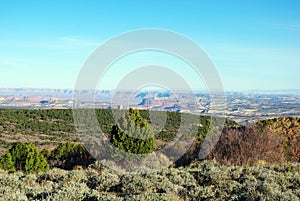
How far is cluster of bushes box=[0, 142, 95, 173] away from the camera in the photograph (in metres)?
23.1

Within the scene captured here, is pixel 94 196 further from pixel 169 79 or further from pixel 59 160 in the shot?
pixel 59 160

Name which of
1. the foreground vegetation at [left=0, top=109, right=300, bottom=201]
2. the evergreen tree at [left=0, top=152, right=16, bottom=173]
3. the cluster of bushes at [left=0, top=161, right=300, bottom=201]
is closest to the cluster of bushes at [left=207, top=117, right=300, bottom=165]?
the foreground vegetation at [left=0, top=109, right=300, bottom=201]

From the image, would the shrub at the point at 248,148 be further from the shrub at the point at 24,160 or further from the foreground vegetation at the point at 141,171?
the shrub at the point at 24,160

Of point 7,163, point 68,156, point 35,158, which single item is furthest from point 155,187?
point 68,156

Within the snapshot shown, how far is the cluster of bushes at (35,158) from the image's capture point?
23.1 meters

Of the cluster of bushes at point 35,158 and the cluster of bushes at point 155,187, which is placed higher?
the cluster of bushes at point 155,187

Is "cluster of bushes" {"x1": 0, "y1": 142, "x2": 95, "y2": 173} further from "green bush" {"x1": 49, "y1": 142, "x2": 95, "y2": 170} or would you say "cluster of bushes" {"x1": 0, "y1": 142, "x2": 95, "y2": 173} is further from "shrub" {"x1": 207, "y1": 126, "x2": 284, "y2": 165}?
"shrub" {"x1": 207, "y1": 126, "x2": 284, "y2": 165}

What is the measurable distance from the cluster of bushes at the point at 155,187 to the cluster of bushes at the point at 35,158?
11.7m

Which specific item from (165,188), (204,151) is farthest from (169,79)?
(204,151)

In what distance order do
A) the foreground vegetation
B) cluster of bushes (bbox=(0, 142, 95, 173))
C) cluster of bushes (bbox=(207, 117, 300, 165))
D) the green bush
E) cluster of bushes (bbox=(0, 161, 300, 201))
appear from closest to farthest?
cluster of bushes (bbox=(0, 161, 300, 201)), the foreground vegetation, cluster of bushes (bbox=(0, 142, 95, 173)), cluster of bushes (bbox=(207, 117, 300, 165)), the green bush

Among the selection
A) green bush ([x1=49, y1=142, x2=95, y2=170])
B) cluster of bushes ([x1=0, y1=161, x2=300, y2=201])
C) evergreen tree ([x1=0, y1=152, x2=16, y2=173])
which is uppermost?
cluster of bushes ([x1=0, y1=161, x2=300, y2=201])

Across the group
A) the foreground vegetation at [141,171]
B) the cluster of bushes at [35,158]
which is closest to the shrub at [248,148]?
the foreground vegetation at [141,171]

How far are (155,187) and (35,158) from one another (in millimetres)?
16243

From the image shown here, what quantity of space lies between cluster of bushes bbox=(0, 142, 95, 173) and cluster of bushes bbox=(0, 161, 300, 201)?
38.3 ft
